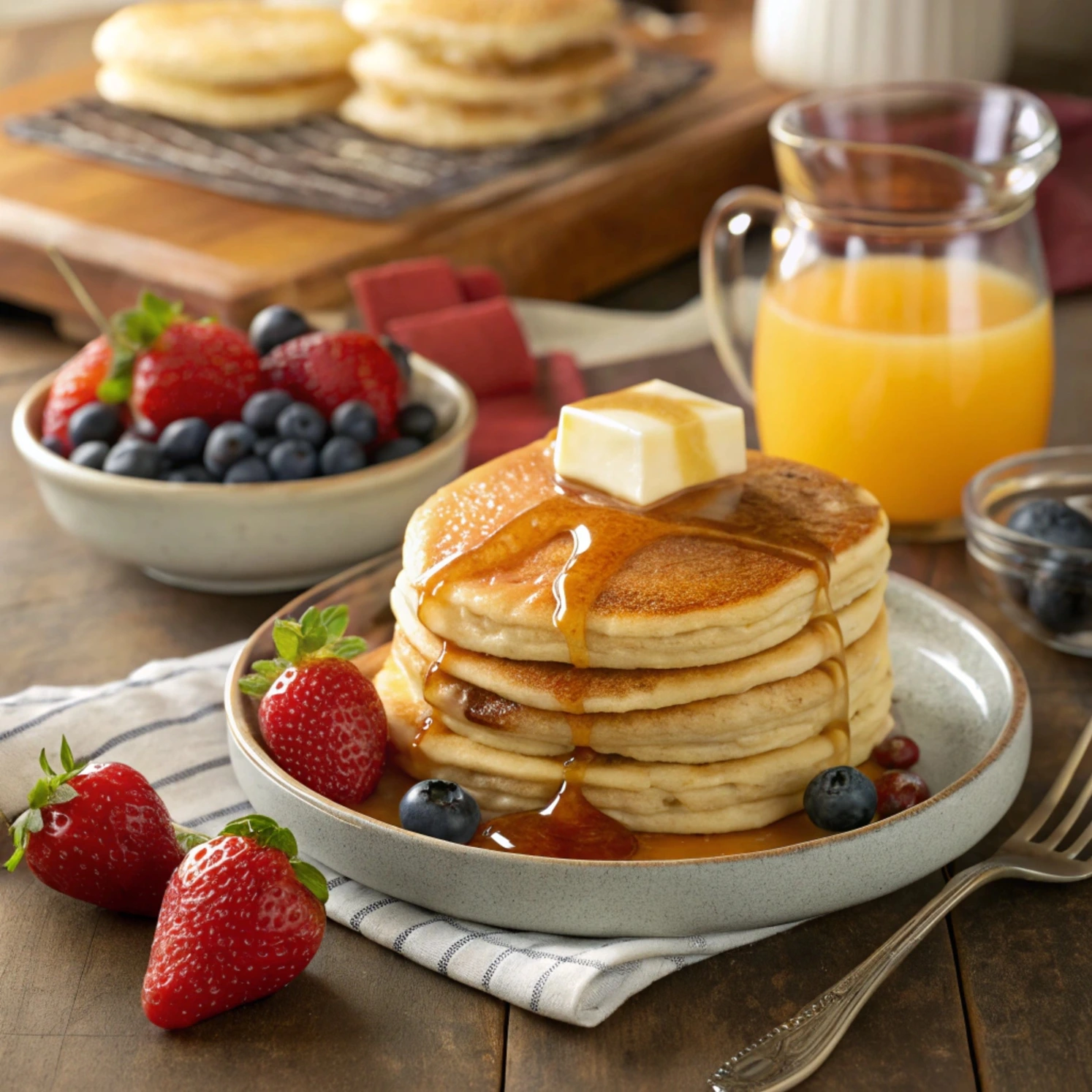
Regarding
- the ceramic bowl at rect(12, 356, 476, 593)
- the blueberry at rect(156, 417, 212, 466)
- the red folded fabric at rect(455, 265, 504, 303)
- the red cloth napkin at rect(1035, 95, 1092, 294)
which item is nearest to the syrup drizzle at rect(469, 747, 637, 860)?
the ceramic bowl at rect(12, 356, 476, 593)

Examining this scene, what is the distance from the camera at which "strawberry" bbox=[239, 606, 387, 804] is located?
1026mm

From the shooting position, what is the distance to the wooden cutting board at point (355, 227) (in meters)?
1.96

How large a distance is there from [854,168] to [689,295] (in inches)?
26.4

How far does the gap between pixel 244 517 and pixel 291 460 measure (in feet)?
0.23

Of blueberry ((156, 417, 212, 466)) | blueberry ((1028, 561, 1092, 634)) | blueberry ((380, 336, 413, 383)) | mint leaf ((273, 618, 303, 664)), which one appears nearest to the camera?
mint leaf ((273, 618, 303, 664))

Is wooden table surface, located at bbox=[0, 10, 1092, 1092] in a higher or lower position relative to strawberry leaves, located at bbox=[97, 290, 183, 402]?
lower

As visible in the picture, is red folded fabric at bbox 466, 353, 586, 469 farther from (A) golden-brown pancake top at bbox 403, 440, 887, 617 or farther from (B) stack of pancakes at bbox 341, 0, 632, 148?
(B) stack of pancakes at bbox 341, 0, 632, 148

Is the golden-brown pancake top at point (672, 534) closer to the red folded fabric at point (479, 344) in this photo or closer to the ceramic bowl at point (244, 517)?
the ceramic bowl at point (244, 517)

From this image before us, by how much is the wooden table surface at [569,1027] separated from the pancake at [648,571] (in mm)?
207

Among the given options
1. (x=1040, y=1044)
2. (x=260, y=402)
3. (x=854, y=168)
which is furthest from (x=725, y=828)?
(x=854, y=168)

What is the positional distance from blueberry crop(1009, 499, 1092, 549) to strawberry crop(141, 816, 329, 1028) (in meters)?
0.76

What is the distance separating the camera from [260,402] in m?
1.43

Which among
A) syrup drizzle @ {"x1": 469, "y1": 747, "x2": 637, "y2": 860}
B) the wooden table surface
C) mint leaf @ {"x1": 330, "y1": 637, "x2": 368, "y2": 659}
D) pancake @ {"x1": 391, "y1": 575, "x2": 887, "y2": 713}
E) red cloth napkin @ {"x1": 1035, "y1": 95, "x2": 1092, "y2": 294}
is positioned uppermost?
pancake @ {"x1": 391, "y1": 575, "x2": 887, "y2": 713}

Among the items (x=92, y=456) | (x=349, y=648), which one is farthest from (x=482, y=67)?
(x=349, y=648)
